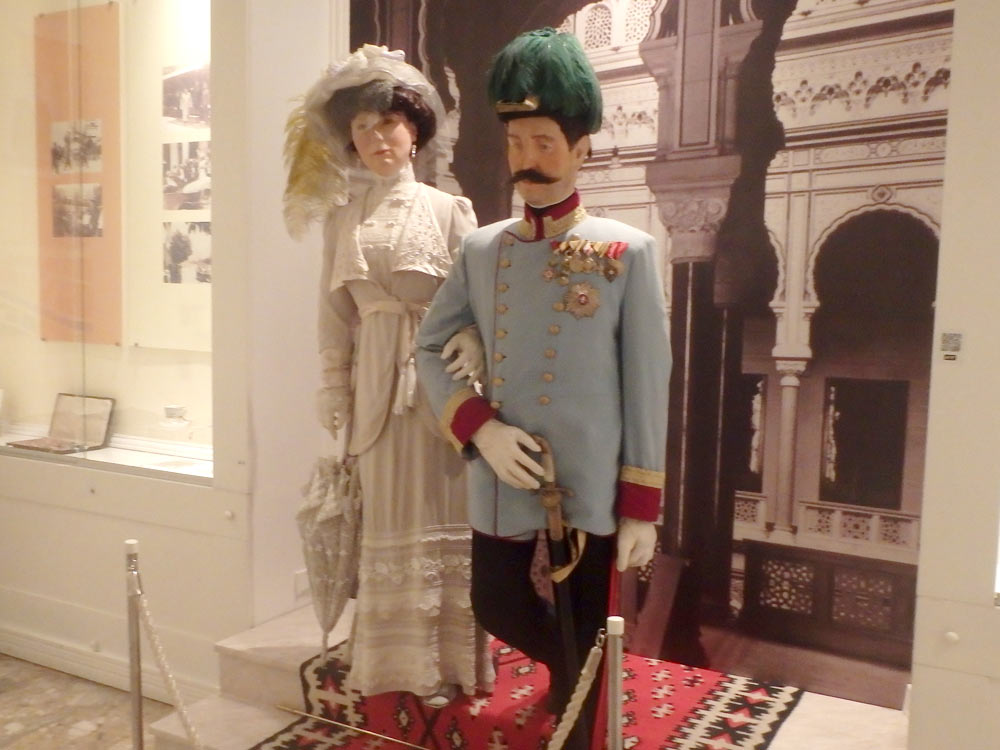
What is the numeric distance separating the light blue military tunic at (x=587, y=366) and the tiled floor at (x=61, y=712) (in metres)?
2.04

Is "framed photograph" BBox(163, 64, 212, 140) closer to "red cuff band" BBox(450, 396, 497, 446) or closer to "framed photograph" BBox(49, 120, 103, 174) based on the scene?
"framed photograph" BBox(49, 120, 103, 174)

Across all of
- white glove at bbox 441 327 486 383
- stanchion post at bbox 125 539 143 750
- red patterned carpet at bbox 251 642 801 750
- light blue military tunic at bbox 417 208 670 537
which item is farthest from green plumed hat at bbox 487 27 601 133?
red patterned carpet at bbox 251 642 801 750

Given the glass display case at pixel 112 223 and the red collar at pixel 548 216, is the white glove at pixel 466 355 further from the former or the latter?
the glass display case at pixel 112 223

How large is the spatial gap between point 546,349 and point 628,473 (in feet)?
1.01

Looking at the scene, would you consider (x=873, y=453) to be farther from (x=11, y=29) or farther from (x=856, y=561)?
(x=11, y=29)

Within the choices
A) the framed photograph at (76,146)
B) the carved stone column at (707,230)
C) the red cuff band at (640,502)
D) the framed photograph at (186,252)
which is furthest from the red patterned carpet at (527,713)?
the framed photograph at (76,146)

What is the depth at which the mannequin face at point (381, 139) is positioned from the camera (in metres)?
2.26

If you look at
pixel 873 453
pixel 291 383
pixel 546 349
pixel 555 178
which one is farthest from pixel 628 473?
pixel 291 383

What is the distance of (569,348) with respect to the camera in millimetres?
Result: 1831

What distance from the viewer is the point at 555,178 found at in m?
1.84

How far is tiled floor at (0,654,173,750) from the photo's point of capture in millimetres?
3039

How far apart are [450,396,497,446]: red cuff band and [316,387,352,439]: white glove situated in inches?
21.8

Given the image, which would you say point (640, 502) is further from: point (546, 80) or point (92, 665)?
point (92, 665)

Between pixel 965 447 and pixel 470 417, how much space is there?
1086 mm
